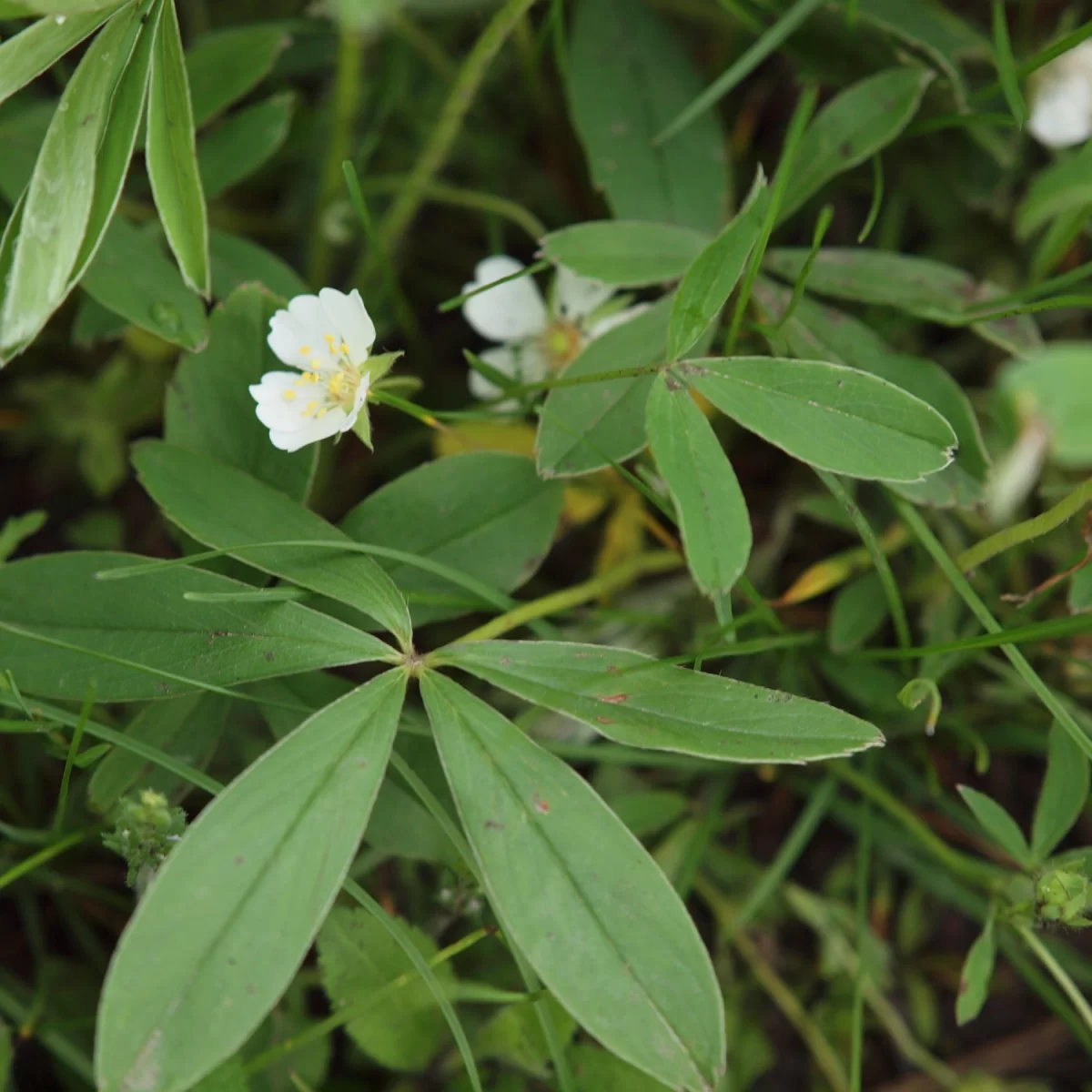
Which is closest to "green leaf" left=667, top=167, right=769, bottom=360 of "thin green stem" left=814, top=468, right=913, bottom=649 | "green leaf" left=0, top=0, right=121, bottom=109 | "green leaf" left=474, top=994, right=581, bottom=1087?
"thin green stem" left=814, top=468, right=913, bottom=649

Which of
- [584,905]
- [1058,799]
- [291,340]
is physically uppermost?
[291,340]

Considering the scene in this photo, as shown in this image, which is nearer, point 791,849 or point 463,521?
point 463,521

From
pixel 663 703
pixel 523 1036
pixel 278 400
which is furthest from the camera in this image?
pixel 523 1036

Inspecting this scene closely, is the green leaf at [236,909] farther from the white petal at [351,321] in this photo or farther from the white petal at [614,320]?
the white petal at [614,320]

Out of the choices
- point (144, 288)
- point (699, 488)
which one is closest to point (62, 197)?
point (144, 288)

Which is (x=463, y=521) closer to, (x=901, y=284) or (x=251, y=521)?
(x=251, y=521)

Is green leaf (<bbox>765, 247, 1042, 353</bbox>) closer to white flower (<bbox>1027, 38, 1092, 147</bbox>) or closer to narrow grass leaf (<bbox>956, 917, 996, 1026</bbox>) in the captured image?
white flower (<bbox>1027, 38, 1092, 147</bbox>)
